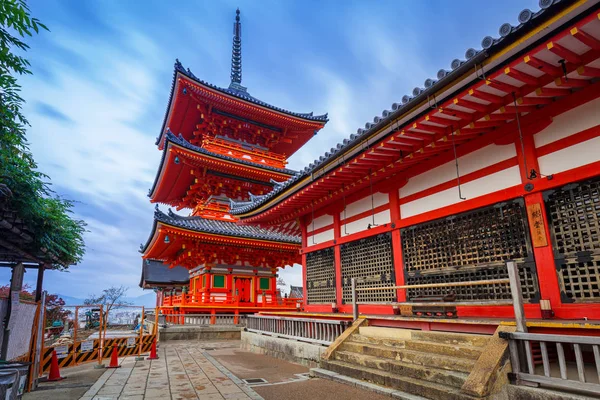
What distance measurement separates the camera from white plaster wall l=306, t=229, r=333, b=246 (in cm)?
1166

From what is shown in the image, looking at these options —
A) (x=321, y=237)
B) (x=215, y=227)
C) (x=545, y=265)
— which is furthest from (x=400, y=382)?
(x=215, y=227)

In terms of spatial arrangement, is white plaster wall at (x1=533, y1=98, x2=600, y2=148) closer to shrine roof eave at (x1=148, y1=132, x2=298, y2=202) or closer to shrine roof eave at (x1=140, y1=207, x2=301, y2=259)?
shrine roof eave at (x1=140, y1=207, x2=301, y2=259)

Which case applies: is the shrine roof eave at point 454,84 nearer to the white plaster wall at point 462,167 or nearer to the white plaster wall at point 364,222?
the white plaster wall at point 462,167

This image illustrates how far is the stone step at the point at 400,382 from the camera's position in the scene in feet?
15.4

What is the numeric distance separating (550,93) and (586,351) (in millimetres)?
3888

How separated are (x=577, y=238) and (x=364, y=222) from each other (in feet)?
17.0

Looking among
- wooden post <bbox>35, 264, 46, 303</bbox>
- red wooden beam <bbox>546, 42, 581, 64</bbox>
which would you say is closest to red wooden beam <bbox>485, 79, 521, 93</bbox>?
red wooden beam <bbox>546, 42, 581, 64</bbox>

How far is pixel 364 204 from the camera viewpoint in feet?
33.5

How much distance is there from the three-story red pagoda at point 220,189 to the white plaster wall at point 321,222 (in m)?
5.71

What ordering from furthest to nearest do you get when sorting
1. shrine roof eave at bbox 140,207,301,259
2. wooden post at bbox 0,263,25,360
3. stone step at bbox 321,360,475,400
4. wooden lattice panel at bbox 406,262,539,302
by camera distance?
shrine roof eave at bbox 140,207,301,259 → wooden post at bbox 0,263,25,360 → wooden lattice panel at bbox 406,262,539,302 → stone step at bbox 321,360,475,400

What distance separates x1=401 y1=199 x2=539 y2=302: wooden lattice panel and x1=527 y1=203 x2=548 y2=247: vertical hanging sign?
15 centimetres

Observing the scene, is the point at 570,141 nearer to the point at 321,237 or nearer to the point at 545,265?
the point at 545,265

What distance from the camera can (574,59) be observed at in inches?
186

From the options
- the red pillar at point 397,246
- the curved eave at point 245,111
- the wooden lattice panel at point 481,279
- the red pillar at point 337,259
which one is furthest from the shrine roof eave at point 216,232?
the wooden lattice panel at point 481,279
